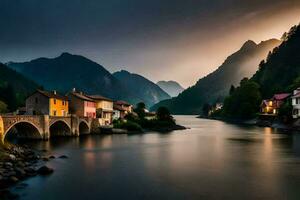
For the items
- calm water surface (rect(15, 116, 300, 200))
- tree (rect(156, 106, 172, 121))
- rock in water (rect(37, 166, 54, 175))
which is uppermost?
tree (rect(156, 106, 172, 121))

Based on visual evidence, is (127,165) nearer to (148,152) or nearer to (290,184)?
(148,152)

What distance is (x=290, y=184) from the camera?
3638cm

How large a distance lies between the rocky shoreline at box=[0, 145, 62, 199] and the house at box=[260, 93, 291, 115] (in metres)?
111

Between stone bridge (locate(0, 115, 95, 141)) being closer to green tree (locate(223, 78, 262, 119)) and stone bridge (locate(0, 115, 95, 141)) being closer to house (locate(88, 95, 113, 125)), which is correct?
house (locate(88, 95, 113, 125))

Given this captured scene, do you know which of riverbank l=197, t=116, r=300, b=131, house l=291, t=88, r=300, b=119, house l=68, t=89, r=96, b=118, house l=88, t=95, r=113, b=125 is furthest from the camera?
house l=291, t=88, r=300, b=119

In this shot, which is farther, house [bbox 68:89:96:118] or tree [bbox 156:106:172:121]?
tree [bbox 156:106:172:121]

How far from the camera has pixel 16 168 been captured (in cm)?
3872

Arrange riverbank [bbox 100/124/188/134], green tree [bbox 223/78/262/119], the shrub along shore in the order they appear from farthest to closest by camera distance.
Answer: green tree [bbox 223/78/262/119], the shrub along shore, riverbank [bbox 100/124/188/134]

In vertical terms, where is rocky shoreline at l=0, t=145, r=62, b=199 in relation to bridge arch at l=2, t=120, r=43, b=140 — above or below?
below

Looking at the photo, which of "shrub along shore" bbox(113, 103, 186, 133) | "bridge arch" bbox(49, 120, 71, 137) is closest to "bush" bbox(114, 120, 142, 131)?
"shrub along shore" bbox(113, 103, 186, 133)

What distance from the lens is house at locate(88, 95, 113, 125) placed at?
106m

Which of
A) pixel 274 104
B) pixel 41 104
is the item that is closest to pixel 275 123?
pixel 274 104

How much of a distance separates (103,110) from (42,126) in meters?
34.5

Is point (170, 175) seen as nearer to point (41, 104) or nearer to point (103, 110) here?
point (41, 104)
